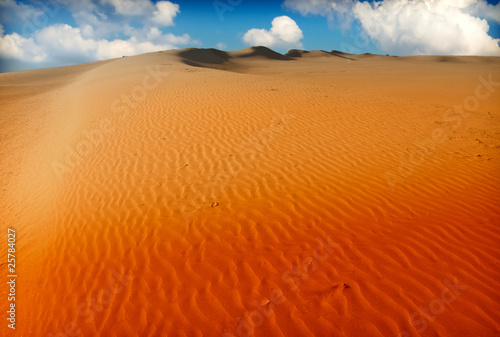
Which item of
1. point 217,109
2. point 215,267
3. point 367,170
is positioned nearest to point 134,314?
point 215,267

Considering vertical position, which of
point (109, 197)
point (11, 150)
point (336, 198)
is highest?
point (336, 198)

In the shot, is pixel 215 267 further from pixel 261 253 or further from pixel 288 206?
pixel 288 206

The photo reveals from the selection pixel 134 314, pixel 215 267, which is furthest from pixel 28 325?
pixel 215 267

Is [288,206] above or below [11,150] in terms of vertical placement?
above

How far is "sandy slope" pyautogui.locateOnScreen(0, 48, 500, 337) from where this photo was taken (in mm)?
3193

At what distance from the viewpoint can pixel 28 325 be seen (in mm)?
3365

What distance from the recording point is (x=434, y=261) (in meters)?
3.69

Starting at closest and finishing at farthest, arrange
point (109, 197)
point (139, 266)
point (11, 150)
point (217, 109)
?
point (139, 266) → point (109, 197) → point (11, 150) → point (217, 109)

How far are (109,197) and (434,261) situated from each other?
6.08 m

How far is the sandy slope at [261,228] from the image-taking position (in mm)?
3193

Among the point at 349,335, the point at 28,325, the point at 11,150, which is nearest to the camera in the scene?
the point at 349,335

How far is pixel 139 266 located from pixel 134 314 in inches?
30.8

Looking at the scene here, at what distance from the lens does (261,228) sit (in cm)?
459

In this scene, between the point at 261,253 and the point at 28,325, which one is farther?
the point at 261,253
